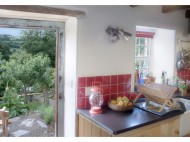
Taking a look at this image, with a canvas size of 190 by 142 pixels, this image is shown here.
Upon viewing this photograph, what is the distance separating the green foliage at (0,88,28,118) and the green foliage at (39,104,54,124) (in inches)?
6.8

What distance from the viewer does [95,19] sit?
72.3 inches

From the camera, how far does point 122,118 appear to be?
1.62 m

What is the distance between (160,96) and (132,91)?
0.43 metres

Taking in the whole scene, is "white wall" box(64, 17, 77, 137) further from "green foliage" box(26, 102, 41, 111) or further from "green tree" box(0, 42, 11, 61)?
"green tree" box(0, 42, 11, 61)

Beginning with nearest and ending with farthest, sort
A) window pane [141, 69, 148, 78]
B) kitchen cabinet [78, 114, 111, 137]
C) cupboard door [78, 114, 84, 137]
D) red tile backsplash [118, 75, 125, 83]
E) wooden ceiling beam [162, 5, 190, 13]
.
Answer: kitchen cabinet [78, 114, 111, 137], cupboard door [78, 114, 84, 137], red tile backsplash [118, 75, 125, 83], wooden ceiling beam [162, 5, 190, 13], window pane [141, 69, 148, 78]

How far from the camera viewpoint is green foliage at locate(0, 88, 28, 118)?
5.62 ft

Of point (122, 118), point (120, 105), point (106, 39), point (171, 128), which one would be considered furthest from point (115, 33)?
point (171, 128)

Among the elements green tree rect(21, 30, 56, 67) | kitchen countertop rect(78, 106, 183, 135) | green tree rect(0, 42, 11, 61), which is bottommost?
kitchen countertop rect(78, 106, 183, 135)

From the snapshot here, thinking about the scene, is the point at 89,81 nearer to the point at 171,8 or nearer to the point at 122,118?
the point at 122,118

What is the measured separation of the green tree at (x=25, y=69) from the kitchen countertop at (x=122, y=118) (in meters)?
0.51

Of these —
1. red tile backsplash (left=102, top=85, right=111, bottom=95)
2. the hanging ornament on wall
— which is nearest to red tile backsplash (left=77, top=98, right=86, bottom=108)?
red tile backsplash (left=102, top=85, right=111, bottom=95)

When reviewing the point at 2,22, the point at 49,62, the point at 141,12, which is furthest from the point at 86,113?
the point at 141,12

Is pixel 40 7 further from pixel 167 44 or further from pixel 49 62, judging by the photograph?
pixel 167 44

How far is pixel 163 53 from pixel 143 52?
270mm
